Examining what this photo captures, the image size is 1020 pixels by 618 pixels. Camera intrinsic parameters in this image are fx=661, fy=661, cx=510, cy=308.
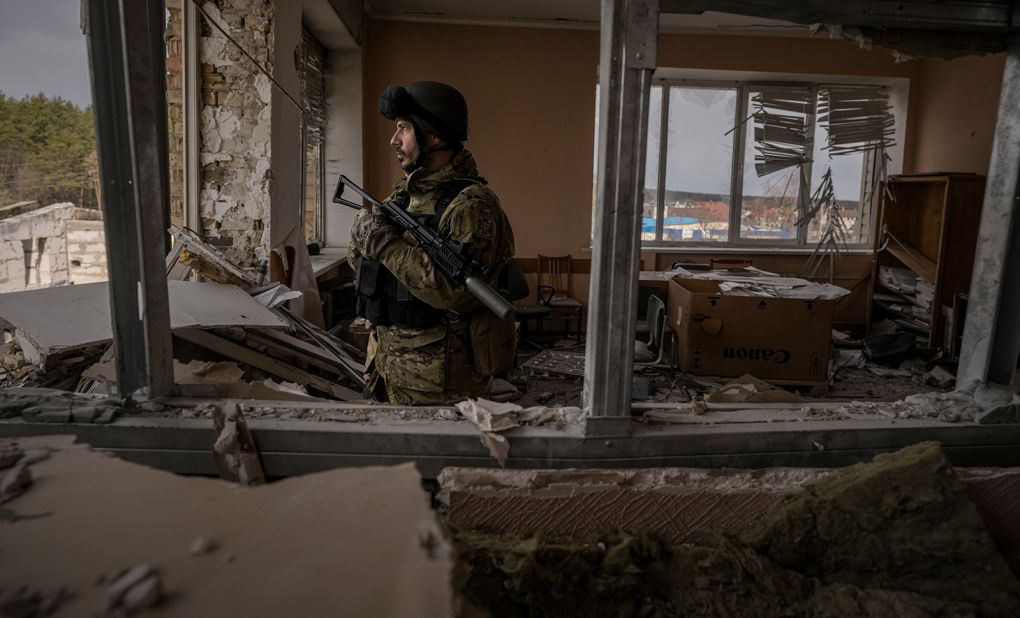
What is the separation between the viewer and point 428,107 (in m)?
2.03

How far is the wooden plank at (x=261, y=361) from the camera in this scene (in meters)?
2.32

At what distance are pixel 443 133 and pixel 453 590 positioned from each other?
161cm

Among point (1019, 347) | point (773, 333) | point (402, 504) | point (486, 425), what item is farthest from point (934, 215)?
point (402, 504)

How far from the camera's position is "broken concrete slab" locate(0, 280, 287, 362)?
1987mm

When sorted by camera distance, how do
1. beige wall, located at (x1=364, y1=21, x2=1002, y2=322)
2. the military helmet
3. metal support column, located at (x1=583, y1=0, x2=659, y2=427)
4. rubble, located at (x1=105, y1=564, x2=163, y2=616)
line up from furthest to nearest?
beige wall, located at (x1=364, y1=21, x2=1002, y2=322), the military helmet, metal support column, located at (x1=583, y1=0, x2=659, y2=427), rubble, located at (x1=105, y1=564, x2=163, y2=616)

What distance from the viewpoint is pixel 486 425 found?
4.18ft

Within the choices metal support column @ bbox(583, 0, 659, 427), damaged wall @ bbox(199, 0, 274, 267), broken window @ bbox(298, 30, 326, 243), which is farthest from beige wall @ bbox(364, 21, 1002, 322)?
metal support column @ bbox(583, 0, 659, 427)

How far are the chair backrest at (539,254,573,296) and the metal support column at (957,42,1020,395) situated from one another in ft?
17.4

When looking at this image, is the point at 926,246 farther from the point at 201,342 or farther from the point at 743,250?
the point at 201,342

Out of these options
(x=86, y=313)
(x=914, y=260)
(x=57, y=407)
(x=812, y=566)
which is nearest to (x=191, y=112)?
(x=86, y=313)

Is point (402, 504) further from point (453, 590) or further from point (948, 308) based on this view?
point (948, 308)

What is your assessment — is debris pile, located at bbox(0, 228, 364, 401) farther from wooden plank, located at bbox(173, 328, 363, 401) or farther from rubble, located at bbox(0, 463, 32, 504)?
rubble, located at bbox(0, 463, 32, 504)

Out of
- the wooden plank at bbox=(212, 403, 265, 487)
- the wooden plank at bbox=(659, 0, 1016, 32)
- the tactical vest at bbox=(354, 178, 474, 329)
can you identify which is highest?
the wooden plank at bbox=(659, 0, 1016, 32)

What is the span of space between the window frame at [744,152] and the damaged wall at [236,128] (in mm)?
4426
